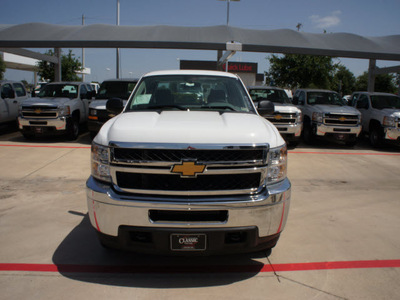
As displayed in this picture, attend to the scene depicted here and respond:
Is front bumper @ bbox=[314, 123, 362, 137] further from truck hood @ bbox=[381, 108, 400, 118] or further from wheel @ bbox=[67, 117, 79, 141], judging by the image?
wheel @ bbox=[67, 117, 79, 141]

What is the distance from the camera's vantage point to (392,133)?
450 inches

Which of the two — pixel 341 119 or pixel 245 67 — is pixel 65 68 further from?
pixel 245 67

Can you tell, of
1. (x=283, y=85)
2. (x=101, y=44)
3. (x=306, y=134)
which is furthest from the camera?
(x=283, y=85)

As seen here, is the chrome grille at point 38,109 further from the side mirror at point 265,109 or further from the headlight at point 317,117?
the side mirror at point 265,109

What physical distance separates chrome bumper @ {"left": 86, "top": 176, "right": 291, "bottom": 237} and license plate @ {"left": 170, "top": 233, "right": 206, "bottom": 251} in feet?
0.30

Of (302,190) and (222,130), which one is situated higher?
(222,130)

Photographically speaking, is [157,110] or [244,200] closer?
[244,200]

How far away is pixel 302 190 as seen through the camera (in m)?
6.55

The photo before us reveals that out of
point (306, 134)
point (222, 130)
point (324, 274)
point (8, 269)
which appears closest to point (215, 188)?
point (222, 130)

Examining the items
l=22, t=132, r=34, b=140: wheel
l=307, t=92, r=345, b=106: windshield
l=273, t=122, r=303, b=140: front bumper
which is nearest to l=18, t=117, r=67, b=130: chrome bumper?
l=22, t=132, r=34, b=140: wheel

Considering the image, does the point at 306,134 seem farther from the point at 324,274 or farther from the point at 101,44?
the point at 324,274

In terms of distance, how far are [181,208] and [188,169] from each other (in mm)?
319

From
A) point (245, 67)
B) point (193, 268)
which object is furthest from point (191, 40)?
point (245, 67)

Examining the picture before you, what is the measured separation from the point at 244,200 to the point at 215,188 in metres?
0.26
